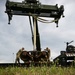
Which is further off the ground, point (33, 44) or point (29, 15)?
point (29, 15)

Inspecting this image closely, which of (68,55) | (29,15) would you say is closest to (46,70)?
(68,55)

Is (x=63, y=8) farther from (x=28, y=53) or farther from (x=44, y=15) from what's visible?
(x=28, y=53)

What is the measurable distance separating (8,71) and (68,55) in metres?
8.86

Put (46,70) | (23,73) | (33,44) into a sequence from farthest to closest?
(33,44) < (46,70) < (23,73)

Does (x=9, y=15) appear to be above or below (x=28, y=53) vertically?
above

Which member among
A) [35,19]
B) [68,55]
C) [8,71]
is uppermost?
[35,19]

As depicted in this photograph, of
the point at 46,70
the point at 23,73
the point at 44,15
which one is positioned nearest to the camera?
the point at 23,73

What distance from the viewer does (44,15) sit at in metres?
18.9

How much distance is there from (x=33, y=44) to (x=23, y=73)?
11.1 m

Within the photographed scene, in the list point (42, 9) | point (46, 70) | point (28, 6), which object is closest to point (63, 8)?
point (42, 9)

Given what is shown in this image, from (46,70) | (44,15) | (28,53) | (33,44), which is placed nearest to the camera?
(46,70)

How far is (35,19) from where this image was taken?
688 inches

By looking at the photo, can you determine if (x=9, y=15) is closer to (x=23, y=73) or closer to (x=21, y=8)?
(x=21, y=8)

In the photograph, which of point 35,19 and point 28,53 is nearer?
point 28,53
